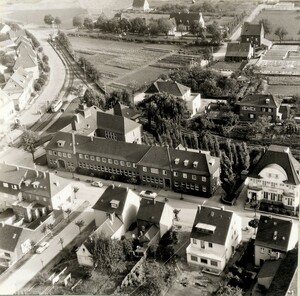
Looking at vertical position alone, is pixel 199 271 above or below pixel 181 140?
below

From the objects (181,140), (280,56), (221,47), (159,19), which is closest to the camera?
(181,140)

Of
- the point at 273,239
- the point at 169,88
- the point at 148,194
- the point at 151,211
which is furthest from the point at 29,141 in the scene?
the point at 273,239

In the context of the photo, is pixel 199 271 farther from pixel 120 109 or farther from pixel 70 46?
pixel 70 46

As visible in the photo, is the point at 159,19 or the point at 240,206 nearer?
the point at 240,206

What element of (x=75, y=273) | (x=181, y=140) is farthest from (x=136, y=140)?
(x=75, y=273)

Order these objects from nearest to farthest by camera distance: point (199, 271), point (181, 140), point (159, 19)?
point (199, 271) → point (181, 140) → point (159, 19)

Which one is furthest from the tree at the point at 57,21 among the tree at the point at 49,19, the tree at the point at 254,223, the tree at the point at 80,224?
the tree at the point at 254,223

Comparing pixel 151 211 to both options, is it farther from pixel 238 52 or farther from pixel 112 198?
pixel 238 52

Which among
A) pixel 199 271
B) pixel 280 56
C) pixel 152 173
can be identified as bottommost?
pixel 199 271
